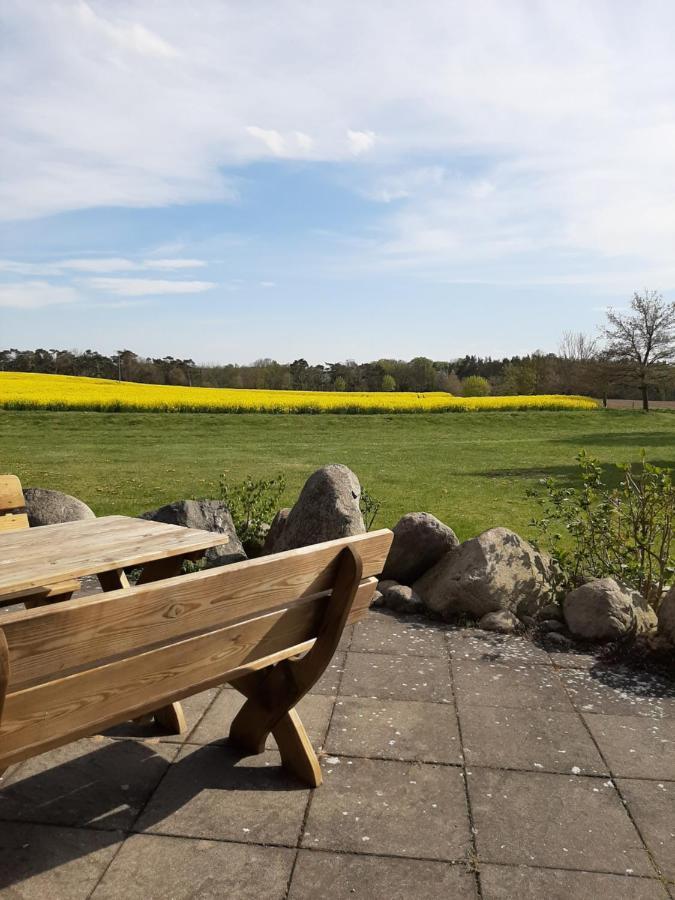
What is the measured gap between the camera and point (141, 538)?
3.83 metres

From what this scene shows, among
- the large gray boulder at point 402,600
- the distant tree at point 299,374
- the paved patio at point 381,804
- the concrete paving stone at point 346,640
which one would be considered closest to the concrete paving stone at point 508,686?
the paved patio at point 381,804

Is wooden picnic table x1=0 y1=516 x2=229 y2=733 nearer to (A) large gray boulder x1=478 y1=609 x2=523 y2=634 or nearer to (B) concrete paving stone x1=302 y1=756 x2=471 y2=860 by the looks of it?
(B) concrete paving stone x1=302 y1=756 x2=471 y2=860

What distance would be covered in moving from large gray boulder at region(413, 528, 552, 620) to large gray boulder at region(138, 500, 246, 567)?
1.84 m

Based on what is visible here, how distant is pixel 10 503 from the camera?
189 inches

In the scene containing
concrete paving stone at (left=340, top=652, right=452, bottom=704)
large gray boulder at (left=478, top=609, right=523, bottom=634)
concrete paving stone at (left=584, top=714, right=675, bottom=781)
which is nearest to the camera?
concrete paving stone at (left=584, top=714, right=675, bottom=781)

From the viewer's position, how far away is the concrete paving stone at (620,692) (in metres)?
4.00

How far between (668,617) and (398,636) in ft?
5.50

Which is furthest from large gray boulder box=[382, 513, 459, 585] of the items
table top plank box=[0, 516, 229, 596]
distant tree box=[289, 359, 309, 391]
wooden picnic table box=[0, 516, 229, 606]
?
distant tree box=[289, 359, 309, 391]

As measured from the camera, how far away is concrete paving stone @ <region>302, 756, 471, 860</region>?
277 centimetres

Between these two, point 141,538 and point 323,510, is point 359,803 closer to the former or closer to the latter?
point 141,538

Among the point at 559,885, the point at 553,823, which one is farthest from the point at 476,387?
the point at 559,885

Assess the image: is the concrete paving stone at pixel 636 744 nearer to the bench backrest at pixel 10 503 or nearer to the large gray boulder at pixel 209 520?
the bench backrest at pixel 10 503

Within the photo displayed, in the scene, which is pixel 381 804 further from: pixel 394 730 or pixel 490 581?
pixel 490 581

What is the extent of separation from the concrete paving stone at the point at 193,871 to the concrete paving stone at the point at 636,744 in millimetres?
1594
